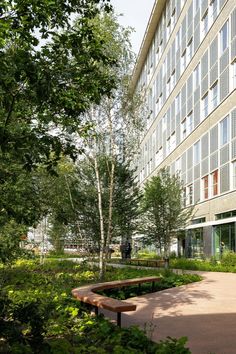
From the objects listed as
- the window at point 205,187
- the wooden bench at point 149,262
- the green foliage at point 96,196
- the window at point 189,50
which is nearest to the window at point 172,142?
the window at point 189,50

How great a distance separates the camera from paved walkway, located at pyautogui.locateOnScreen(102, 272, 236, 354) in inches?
299

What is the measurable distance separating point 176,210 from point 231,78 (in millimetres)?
8735

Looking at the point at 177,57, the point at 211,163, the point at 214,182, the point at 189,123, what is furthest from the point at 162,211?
the point at 177,57

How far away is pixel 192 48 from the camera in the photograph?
38375mm

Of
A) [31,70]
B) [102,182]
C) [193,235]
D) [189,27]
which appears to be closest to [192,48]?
[189,27]

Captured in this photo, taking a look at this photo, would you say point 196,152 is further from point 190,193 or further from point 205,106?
point 205,106

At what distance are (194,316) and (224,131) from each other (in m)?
20.7

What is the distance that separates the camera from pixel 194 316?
9.74 metres

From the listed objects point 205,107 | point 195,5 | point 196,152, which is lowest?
point 196,152

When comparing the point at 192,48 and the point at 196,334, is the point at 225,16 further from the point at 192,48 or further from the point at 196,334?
the point at 196,334

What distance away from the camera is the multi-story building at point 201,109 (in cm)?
2812

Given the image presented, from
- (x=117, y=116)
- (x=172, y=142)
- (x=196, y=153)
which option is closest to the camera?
(x=117, y=116)

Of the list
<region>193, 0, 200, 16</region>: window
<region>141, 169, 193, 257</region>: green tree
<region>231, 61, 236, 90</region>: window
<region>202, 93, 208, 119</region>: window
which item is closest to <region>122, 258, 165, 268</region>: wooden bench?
<region>141, 169, 193, 257</region>: green tree

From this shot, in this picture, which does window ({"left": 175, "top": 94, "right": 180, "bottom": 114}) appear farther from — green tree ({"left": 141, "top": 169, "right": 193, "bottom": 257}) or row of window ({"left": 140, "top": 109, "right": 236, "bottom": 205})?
green tree ({"left": 141, "top": 169, "right": 193, "bottom": 257})
